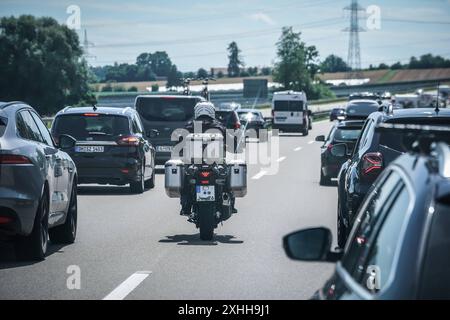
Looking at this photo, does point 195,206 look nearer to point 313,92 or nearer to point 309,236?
point 309,236

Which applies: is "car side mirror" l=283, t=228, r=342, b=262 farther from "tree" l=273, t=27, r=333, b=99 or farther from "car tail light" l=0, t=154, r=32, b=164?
"tree" l=273, t=27, r=333, b=99

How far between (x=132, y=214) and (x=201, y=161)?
3.63m

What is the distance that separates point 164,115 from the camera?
29031 mm

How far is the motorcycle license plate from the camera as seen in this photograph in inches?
524

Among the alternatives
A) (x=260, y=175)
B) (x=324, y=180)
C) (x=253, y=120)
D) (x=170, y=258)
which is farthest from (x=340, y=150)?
(x=253, y=120)

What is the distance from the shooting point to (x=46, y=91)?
11456cm

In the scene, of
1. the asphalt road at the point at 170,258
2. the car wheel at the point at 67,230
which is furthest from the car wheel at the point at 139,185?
the car wheel at the point at 67,230

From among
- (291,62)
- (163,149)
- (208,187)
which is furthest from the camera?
(291,62)

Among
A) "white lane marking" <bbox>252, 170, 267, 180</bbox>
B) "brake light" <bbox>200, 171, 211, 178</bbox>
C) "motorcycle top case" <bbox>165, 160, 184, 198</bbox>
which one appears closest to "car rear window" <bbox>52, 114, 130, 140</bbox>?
"white lane marking" <bbox>252, 170, 267, 180</bbox>

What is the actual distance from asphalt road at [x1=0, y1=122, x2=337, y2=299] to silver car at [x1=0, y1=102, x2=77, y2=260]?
0.30 m

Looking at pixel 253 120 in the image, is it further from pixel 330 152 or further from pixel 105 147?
pixel 105 147

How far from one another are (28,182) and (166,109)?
59.0ft
